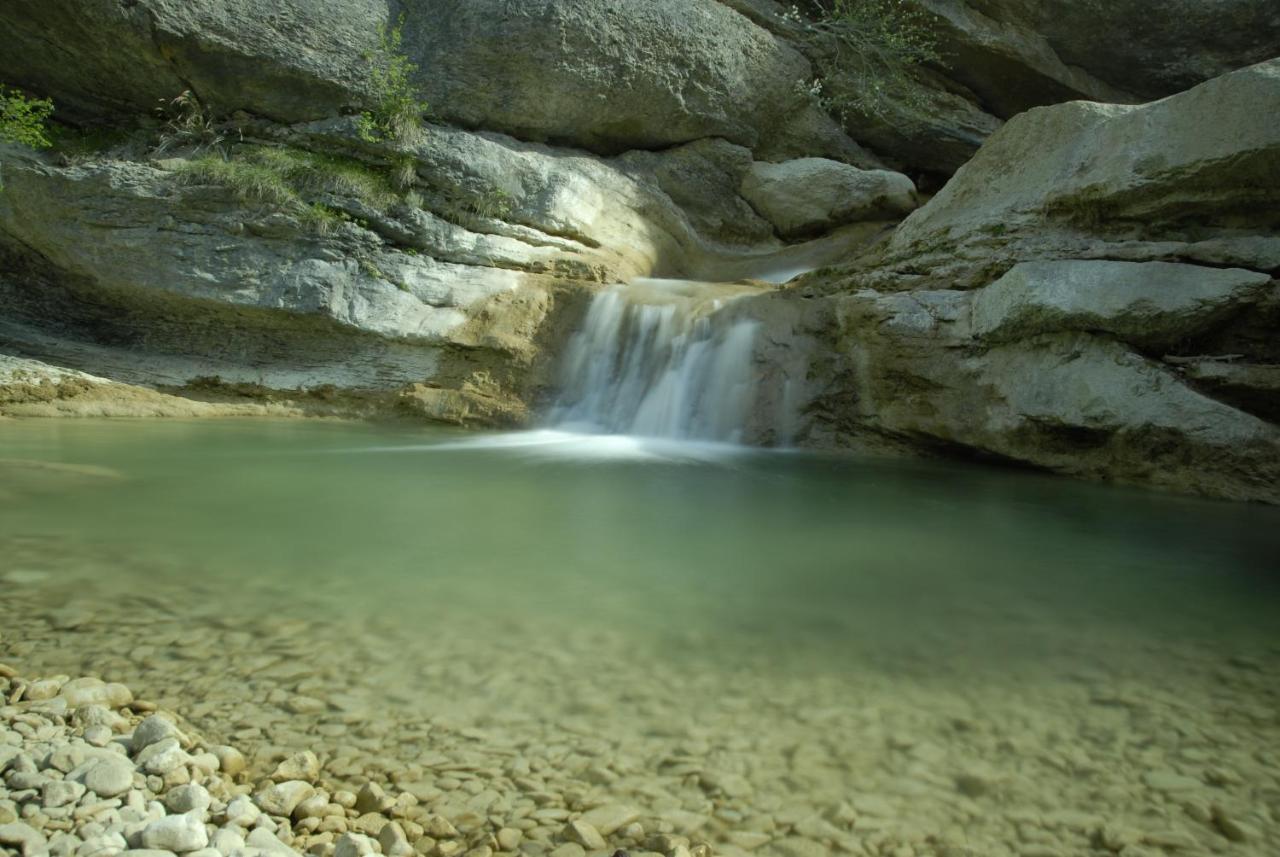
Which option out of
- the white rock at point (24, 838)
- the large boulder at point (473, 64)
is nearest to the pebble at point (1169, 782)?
the white rock at point (24, 838)

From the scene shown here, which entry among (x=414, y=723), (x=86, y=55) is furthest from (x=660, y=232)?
(x=414, y=723)

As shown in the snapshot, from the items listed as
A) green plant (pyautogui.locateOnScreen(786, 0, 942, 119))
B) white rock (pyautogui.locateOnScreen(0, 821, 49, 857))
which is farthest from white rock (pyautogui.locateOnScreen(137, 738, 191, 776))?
green plant (pyautogui.locateOnScreen(786, 0, 942, 119))

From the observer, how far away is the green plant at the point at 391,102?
970 cm

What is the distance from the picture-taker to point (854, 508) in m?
4.86

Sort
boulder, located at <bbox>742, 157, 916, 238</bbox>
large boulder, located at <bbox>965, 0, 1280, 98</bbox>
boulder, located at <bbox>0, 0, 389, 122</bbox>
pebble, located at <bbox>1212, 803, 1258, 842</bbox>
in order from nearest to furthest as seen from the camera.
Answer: pebble, located at <bbox>1212, 803, 1258, 842</bbox> → boulder, located at <bbox>0, 0, 389, 122</bbox> → large boulder, located at <bbox>965, 0, 1280, 98</bbox> → boulder, located at <bbox>742, 157, 916, 238</bbox>

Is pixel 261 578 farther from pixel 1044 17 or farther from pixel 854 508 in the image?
pixel 1044 17

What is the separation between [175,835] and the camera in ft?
4.47

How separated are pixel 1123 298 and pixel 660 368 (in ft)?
13.4

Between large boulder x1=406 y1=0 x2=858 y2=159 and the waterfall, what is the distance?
11.7 feet

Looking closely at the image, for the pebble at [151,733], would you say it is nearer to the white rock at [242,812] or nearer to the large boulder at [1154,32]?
the white rock at [242,812]

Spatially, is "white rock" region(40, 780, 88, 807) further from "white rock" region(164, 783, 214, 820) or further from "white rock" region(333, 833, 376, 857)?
"white rock" region(333, 833, 376, 857)

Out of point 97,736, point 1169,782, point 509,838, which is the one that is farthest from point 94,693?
point 1169,782

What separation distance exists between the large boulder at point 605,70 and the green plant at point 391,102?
1.48 ft

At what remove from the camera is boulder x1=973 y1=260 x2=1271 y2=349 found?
5.81 metres
